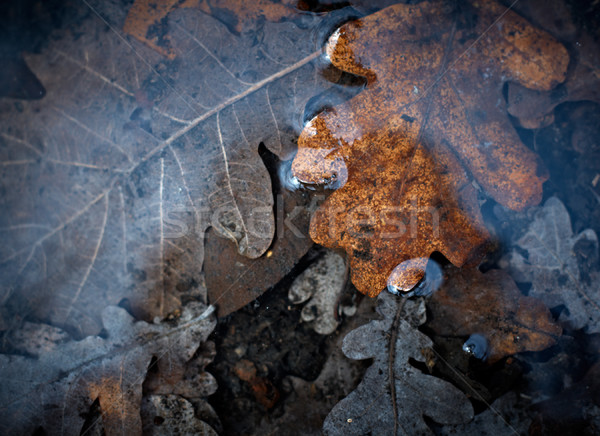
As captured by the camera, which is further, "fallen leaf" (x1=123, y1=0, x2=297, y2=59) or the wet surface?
"fallen leaf" (x1=123, y1=0, x2=297, y2=59)

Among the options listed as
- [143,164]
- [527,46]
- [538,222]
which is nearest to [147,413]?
[143,164]

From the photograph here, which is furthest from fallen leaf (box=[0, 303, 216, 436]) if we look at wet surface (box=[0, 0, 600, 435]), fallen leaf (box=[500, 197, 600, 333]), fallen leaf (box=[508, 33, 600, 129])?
fallen leaf (box=[508, 33, 600, 129])

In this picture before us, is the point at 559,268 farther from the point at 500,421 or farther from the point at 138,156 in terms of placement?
the point at 138,156

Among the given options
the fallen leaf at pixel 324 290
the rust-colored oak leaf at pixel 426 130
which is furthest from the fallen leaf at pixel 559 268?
the fallen leaf at pixel 324 290

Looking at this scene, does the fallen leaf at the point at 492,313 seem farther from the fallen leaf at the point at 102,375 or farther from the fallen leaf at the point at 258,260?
the fallen leaf at the point at 102,375
